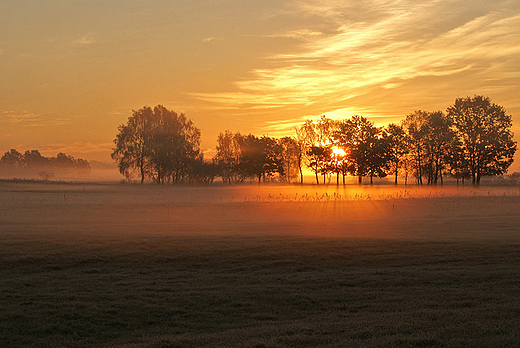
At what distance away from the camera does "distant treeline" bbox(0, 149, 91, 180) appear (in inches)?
6462

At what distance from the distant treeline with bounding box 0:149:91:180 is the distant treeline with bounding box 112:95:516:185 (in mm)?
91374

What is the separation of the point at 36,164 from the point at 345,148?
12768 centimetres

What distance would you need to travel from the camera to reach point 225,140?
100 meters

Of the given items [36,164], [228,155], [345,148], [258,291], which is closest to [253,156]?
[228,155]

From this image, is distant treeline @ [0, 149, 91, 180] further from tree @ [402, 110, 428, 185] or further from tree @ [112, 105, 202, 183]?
tree @ [402, 110, 428, 185]

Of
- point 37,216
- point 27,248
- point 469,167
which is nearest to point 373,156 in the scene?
point 469,167

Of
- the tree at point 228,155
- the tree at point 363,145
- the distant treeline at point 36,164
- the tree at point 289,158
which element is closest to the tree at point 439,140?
the tree at point 363,145

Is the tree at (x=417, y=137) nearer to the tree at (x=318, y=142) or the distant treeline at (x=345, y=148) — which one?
the distant treeline at (x=345, y=148)

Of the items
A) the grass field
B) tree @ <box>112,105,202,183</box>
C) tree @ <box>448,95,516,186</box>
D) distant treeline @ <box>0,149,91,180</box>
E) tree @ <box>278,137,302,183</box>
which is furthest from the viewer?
distant treeline @ <box>0,149,91,180</box>

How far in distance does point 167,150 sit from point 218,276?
239 feet

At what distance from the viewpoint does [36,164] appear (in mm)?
169000

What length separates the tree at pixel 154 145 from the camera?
265ft

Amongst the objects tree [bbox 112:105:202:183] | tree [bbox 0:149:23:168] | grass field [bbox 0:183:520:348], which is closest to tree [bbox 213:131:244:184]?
tree [bbox 112:105:202:183]

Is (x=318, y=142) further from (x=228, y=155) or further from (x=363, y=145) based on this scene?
(x=228, y=155)
